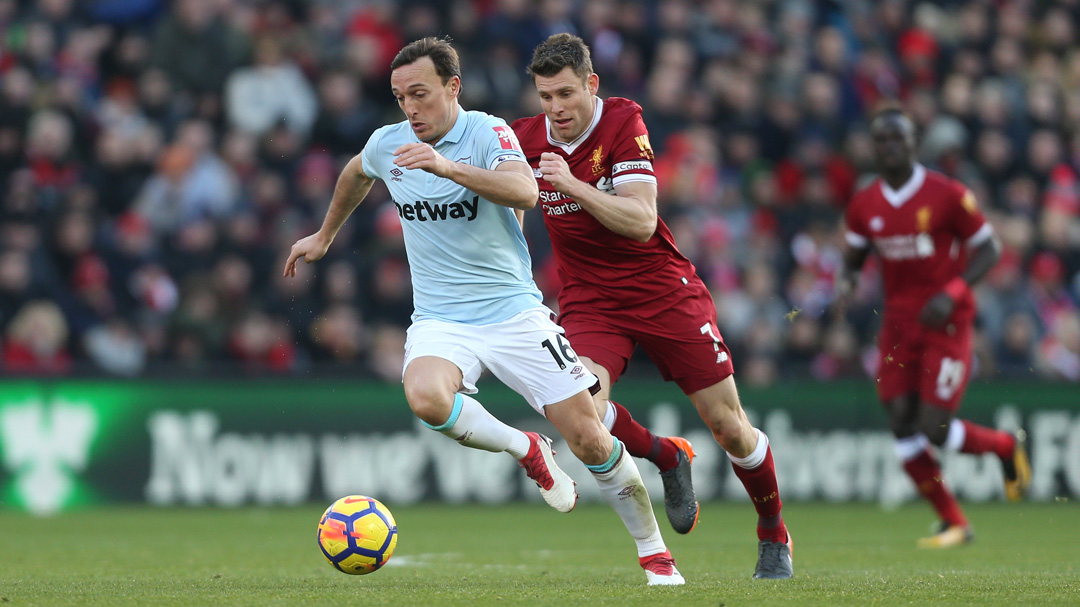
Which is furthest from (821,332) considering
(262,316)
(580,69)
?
(580,69)

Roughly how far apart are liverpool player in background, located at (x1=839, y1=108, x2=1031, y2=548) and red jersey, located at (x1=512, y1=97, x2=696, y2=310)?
120 inches

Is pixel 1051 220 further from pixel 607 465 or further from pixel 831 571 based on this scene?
pixel 607 465

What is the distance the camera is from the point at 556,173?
238 inches

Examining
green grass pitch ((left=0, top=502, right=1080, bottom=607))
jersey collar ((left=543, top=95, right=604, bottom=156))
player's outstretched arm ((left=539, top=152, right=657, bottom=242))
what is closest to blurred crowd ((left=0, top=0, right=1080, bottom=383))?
green grass pitch ((left=0, top=502, right=1080, bottom=607))

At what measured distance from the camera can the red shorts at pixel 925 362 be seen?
9625 mm

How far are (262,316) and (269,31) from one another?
3.37m

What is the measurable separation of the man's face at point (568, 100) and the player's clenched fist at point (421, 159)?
1069 millimetres

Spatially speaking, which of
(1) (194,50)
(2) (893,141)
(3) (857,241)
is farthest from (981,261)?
(1) (194,50)

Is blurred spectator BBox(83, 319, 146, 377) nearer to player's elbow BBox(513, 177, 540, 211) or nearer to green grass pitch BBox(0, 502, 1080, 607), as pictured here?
green grass pitch BBox(0, 502, 1080, 607)

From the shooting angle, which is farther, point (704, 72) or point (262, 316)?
point (704, 72)

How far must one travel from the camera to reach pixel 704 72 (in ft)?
54.2

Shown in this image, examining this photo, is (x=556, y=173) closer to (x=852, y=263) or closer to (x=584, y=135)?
(x=584, y=135)

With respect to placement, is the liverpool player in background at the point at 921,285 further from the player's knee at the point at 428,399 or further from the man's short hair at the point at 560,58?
the player's knee at the point at 428,399

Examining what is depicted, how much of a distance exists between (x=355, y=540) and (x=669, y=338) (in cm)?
182
